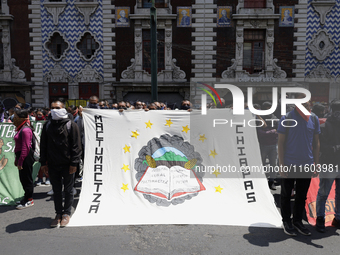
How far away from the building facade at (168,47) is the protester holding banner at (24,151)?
Result: 43.2ft

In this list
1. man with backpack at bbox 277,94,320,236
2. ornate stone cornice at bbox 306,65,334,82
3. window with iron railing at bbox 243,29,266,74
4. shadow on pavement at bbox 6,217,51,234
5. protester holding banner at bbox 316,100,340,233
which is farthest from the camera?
window with iron railing at bbox 243,29,266,74

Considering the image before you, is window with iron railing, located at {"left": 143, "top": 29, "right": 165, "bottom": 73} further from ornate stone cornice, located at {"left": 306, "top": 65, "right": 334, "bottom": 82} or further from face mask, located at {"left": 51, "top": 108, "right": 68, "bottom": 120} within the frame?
face mask, located at {"left": 51, "top": 108, "right": 68, "bottom": 120}

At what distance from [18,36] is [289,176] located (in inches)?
790

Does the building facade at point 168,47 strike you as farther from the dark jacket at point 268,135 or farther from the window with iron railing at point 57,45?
the dark jacket at point 268,135

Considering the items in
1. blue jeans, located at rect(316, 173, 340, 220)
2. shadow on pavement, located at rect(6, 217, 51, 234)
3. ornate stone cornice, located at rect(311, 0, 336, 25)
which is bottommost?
shadow on pavement, located at rect(6, 217, 51, 234)

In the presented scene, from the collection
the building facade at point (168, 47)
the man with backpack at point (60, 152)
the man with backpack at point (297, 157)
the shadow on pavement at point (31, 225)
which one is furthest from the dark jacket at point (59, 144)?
the building facade at point (168, 47)

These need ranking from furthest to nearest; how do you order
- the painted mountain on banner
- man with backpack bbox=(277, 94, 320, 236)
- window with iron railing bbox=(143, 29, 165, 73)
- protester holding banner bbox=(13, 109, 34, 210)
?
window with iron railing bbox=(143, 29, 165, 73) → protester holding banner bbox=(13, 109, 34, 210) → the painted mountain on banner → man with backpack bbox=(277, 94, 320, 236)

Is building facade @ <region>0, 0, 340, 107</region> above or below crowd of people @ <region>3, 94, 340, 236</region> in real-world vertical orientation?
above

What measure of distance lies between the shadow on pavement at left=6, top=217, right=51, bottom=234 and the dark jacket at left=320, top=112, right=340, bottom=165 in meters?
4.65

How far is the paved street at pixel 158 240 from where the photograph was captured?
3.74 m

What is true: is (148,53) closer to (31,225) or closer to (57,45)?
(57,45)

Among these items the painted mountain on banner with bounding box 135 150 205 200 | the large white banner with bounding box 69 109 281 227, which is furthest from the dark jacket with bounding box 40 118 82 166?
the painted mountain on banner with bounding box 135 150 205 200

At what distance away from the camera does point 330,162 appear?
14.3ft

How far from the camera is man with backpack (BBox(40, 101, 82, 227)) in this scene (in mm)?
4465
